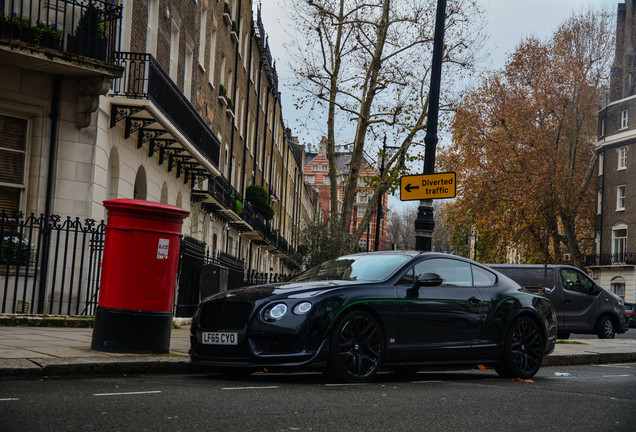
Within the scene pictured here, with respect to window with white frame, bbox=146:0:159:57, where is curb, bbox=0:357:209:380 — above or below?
below

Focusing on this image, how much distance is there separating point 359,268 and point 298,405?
305cm

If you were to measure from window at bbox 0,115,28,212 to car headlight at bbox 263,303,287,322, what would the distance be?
849 centimetres

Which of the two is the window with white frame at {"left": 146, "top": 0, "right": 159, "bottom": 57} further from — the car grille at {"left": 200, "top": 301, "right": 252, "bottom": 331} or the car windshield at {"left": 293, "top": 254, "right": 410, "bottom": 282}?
the car grille at {"left": 200, "top": 301, "right": 252, "bottom": 331}

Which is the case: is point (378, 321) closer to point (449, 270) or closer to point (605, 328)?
point (449, 270)

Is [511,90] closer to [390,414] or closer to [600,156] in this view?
[600,156]

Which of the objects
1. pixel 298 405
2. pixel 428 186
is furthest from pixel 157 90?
pixel 298 405

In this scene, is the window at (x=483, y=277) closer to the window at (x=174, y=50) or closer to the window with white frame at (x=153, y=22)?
the window with white frame at (x=153, y=22)

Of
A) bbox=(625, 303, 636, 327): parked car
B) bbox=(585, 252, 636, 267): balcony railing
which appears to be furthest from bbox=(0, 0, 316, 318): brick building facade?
bbox=(585, 252, 636, 267): balcony railing

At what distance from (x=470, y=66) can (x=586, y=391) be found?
17264mm

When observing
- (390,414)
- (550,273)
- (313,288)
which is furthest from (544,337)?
(550,273)

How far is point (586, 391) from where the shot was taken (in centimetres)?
852

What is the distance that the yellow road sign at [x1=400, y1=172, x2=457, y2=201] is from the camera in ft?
42.1

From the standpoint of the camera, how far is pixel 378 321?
8.50 metres

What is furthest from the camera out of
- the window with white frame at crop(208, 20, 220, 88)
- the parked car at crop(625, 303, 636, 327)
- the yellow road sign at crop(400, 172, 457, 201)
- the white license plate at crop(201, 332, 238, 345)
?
the parked car at crop(625, 303, 636, 327)
